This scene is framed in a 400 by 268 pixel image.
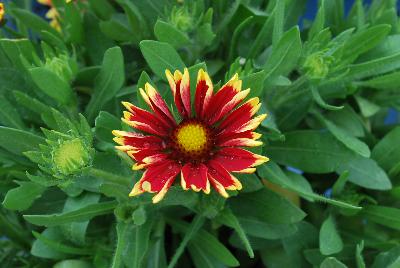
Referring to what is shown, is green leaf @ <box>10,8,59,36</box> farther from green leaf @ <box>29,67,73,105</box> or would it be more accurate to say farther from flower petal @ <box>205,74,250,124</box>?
flower petal @ <box>205,74,250,124</box>

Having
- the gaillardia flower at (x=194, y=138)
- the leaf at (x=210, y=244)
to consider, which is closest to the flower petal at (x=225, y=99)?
the gaillardia flower at (x=194, y=138)

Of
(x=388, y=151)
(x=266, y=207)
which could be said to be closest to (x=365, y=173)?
(x=388, y=151)

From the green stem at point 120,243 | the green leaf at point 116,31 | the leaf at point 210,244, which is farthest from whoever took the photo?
the green leaf at point 116,31

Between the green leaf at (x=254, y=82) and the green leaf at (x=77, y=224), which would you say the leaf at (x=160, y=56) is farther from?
the green leaf at (x=77, y=224)

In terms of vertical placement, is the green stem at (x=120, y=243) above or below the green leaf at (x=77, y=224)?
above

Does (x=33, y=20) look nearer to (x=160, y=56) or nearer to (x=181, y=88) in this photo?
(x=160, y=56)

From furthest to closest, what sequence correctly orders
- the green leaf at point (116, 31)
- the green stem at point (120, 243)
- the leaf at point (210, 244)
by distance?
1. the green leaf at point (116, 31)
2. the leaf at point (210, 244)
3. the green stem at point (120, 243)

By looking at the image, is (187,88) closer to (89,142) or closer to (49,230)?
(89,142)
